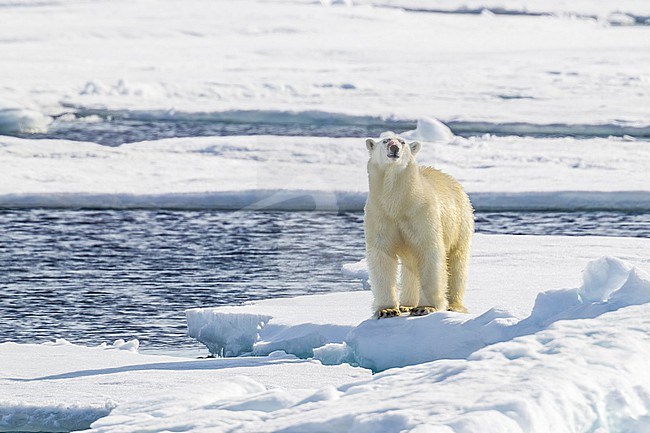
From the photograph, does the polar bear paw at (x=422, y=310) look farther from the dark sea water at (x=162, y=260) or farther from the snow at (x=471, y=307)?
the dark sea water at (x=162, y=260)

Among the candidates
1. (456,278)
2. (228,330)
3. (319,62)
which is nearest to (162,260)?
(228,330)

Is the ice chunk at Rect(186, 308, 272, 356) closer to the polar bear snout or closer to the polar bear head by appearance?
the polar bear head

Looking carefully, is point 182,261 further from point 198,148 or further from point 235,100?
point 235,100

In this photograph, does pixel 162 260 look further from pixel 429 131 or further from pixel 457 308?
pixel 429 131

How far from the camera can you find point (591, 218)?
32.9 feet

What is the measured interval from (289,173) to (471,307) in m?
5.59

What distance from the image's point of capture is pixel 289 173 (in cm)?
1148

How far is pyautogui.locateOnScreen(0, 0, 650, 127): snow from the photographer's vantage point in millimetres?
16422

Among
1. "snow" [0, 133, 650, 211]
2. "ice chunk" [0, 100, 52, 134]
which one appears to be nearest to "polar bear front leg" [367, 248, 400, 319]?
"snow" [0, 133, 650, 211]

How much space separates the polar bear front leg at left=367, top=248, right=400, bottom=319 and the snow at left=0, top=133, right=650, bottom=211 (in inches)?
212

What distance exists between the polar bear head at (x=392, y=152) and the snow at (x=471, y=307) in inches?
25.2

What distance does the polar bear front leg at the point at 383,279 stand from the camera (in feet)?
17.0

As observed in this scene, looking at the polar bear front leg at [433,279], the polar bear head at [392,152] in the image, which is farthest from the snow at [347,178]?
the polar bear head at [392,152]

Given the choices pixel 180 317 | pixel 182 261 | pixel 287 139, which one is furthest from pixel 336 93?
pixel 180 317
